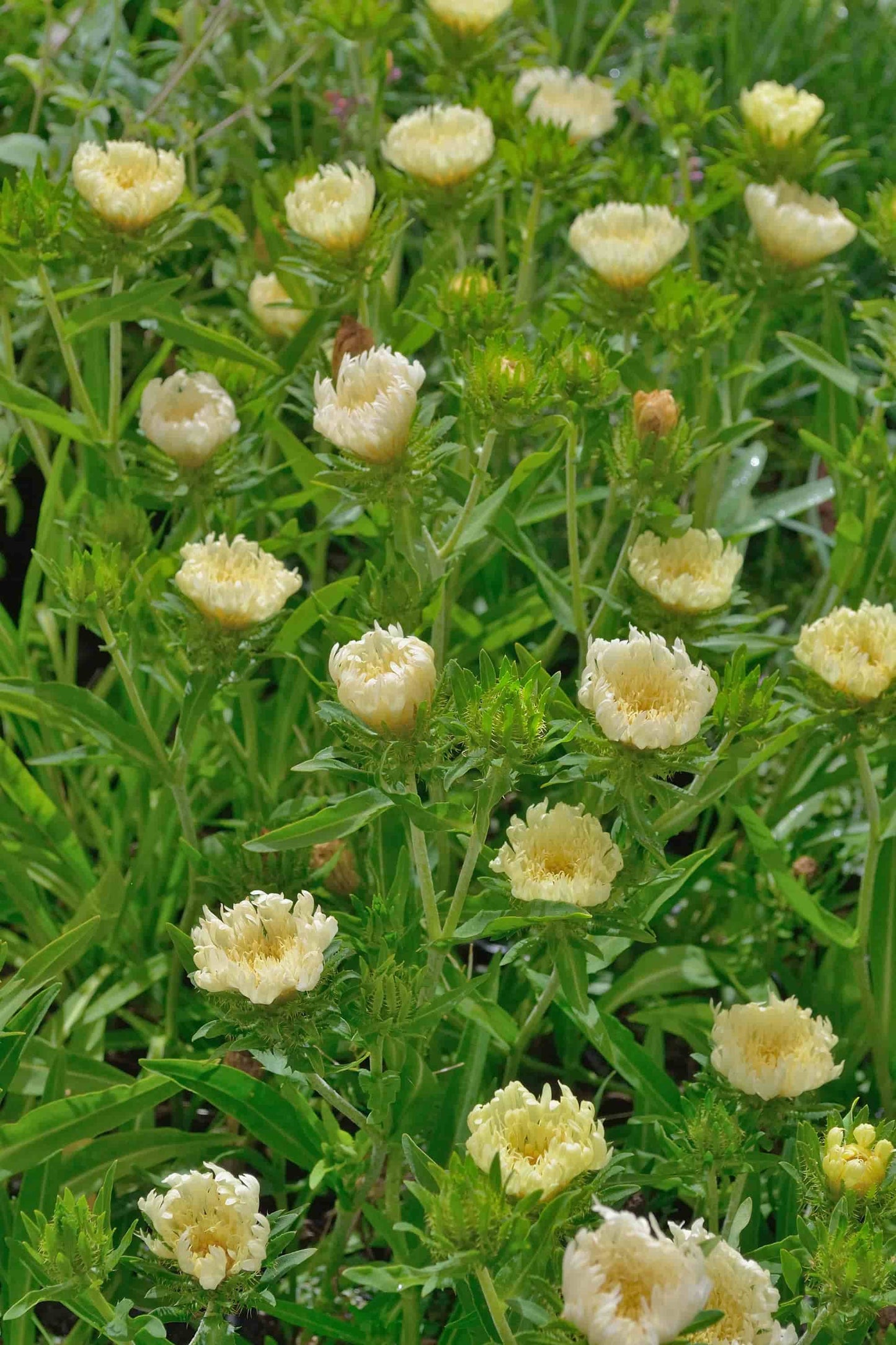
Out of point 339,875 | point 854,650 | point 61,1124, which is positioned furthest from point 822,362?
point 61,1124

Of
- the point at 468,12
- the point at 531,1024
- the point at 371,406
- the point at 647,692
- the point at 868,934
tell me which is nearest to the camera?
the point at 647,692

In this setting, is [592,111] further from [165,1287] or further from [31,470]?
[165,1287]

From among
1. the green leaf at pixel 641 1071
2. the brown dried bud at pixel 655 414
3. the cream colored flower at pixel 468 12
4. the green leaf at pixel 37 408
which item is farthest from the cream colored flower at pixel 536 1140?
the cream colored flower at pixel 468 12

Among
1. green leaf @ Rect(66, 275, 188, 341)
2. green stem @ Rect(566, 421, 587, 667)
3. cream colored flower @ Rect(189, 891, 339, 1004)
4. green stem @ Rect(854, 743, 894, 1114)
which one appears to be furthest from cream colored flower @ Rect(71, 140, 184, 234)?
green stem @ Rect(854, 743, 894, 1114)

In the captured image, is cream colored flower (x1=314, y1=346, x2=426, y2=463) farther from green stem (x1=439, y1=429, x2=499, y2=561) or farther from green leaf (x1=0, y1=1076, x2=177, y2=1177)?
green leaf (x1=0, y1=1076, x2=177, y2=1177)

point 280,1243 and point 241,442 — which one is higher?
point 241,442

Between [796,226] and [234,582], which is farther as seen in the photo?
[796,226]

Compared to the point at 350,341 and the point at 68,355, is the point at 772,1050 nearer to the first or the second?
the point at 350,341

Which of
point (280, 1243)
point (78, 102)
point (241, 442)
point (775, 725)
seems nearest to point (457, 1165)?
point (280, 1243)
